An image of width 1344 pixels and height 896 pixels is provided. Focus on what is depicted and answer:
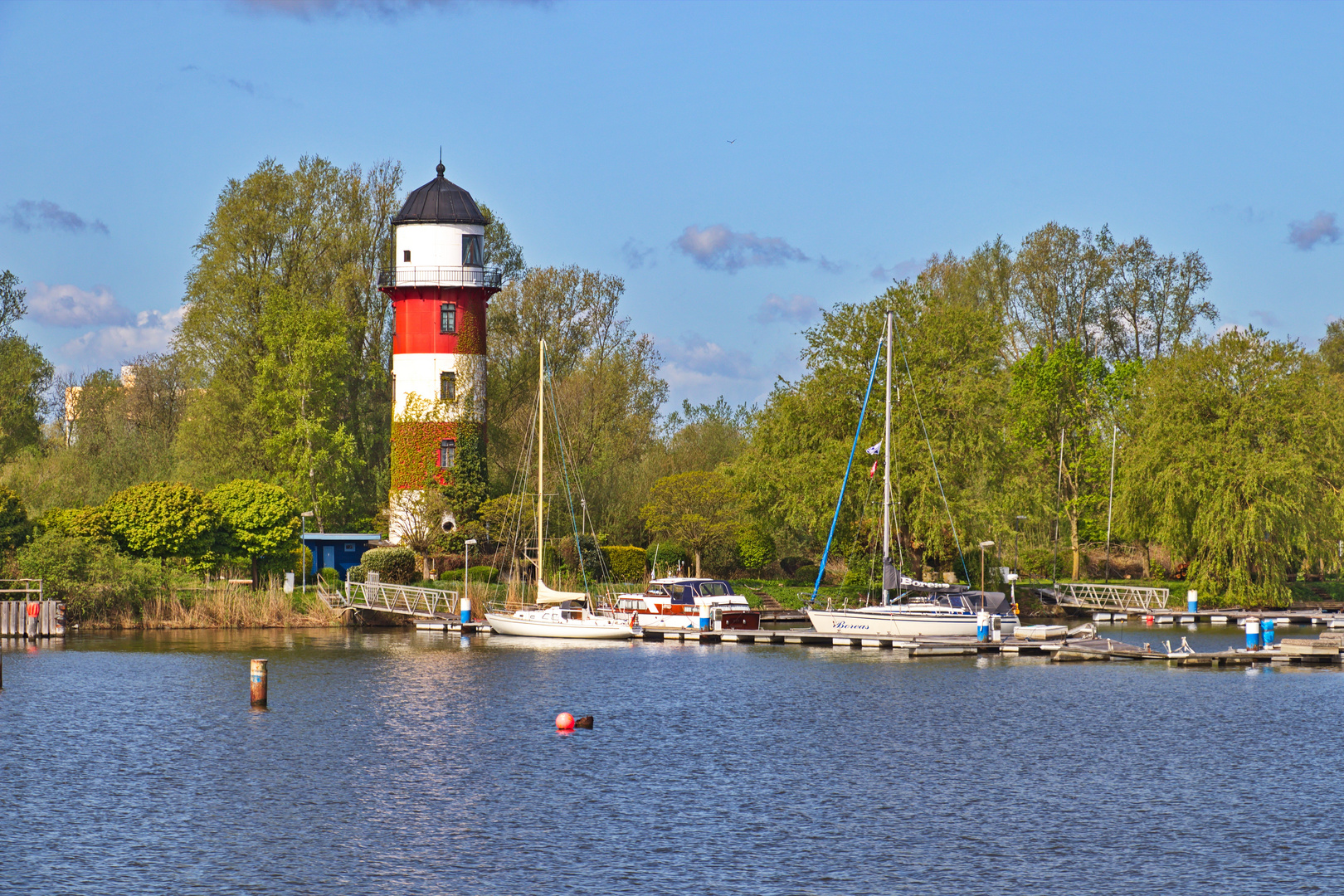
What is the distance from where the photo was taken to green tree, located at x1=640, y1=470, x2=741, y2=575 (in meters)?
70.4

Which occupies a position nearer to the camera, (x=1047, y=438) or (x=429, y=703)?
(x=429, y=703)

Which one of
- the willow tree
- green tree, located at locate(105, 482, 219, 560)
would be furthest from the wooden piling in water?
the willow tree

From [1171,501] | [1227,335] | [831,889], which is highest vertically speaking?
[1227,335]

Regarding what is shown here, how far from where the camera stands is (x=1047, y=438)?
8719 cm

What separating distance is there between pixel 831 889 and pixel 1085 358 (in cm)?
7143

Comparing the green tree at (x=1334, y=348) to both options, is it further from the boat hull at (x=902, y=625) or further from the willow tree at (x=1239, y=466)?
the boat hull at (x=902, y=625)

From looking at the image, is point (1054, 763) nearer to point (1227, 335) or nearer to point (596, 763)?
point (596, 763)

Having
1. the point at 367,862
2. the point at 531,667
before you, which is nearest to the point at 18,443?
the point at 531,667

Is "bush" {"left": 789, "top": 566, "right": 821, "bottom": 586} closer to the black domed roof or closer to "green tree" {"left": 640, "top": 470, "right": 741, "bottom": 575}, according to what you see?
"green tree" {"left": 640, "top": 470, "right": 741, "bottom": 575}

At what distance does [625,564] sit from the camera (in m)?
70.2

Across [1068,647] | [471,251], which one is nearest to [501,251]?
[471,251]

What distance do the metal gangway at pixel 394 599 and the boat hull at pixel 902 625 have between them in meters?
17.0

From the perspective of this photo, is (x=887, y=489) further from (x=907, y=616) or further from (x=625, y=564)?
(x=625, y=564)

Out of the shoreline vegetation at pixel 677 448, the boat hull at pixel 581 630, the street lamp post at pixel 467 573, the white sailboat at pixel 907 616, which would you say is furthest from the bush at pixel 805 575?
the boat hull at pixel 581 630
